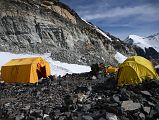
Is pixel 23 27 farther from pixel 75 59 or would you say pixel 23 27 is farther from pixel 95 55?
pixel 95 55

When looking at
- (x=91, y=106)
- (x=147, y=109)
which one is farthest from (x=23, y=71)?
(x=147, y=109)

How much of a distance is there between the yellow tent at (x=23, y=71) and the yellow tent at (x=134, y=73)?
9.22 metres

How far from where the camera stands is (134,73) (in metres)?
19.7

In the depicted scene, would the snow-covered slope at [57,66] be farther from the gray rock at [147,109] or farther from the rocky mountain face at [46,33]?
the gray rock at [147,109]

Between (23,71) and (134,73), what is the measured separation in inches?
421

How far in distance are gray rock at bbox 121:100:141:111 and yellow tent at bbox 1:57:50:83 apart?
1471cm

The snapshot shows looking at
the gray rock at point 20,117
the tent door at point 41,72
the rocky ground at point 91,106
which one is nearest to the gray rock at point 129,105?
the rocky ground at point 91,106

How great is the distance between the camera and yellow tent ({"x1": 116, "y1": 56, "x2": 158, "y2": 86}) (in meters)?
19.6

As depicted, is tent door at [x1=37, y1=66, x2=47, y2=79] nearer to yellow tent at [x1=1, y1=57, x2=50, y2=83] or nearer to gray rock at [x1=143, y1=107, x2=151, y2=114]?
yellow tent at [x1=1, y1=57, x2=50, y2=83]

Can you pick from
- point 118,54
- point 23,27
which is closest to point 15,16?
point 23,27

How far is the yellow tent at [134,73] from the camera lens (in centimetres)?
1959

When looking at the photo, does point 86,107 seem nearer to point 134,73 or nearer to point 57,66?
point 134,73

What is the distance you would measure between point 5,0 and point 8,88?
1379 inches

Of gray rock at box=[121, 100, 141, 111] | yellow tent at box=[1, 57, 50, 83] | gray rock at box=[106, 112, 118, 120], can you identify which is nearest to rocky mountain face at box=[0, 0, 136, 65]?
yellow tent at box=[1, 57, 50, 83]
